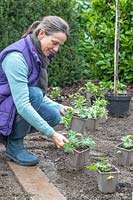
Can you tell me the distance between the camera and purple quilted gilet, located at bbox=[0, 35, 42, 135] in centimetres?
358

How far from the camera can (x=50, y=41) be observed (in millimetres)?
3506

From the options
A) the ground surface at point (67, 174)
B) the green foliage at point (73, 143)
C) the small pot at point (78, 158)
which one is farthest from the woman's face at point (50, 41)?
the ground surface at point (67, 174)

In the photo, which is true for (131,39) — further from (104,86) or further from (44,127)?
(44,127)

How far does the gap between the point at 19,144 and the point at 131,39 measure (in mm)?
3641

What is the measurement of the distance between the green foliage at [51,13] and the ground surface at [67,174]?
213 cm

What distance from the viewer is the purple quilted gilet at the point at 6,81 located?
3.58 meters

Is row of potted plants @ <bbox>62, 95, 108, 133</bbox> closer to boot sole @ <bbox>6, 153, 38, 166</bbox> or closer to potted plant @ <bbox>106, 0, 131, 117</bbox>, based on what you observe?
potted plant @ <bbox>106, 0, 131, 117</bbox>

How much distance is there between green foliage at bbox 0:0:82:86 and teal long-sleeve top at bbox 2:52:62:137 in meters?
2.86

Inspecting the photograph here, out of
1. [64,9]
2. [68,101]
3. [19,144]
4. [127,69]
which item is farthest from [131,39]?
[19,144]

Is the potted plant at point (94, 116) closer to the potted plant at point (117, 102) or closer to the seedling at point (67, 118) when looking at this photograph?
the seedling at point (67, 118)

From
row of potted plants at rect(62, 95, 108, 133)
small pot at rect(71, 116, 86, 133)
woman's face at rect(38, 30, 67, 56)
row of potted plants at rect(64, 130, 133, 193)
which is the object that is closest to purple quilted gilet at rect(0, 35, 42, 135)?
woman's face at rect(38, 30, 67, 56)

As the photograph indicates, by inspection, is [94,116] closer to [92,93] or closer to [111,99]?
[111,99]

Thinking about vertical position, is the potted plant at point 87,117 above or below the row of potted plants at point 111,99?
above

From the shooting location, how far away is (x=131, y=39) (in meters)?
7.05
